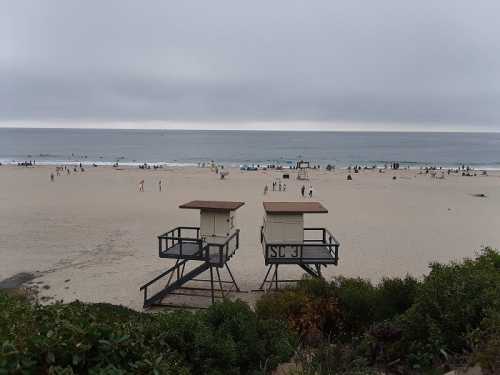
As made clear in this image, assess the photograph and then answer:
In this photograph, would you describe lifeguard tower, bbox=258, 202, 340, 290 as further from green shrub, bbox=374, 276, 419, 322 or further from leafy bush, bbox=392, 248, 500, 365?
leafy bush, bbox=392, 248, 500, 365

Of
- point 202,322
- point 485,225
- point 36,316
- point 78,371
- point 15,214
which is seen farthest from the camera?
point 15,214

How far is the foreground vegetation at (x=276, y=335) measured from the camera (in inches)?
169

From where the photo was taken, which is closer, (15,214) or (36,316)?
(36,316)

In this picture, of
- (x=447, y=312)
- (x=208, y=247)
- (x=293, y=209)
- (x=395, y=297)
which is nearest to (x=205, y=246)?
(x=208, y=247)

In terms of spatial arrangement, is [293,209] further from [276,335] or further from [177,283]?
[276,335]

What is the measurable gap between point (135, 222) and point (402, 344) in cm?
2119

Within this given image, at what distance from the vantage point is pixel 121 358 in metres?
4.43

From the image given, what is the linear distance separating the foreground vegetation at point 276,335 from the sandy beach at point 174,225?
5.26 m

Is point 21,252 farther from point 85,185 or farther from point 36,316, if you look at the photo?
point 85,185

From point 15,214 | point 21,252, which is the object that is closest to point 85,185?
point 15,214

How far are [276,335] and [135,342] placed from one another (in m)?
3.57

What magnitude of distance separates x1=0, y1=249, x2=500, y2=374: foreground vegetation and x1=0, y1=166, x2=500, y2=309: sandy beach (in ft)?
17.2

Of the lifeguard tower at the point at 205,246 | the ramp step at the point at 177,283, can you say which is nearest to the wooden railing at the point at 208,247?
the lifeguard tower at the point at 205,246

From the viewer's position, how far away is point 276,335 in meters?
7.60
